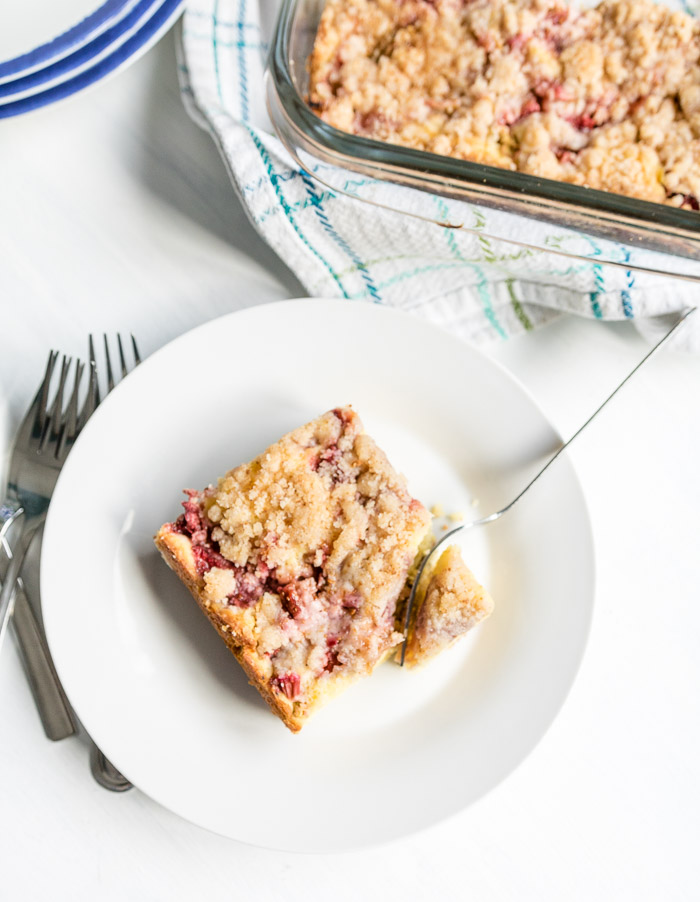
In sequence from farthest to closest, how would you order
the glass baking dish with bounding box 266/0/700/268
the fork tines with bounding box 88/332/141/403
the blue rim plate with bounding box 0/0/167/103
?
1. the fork tines with bounding box 88/332/141/403
2. the blue rim plate with bounding box 0/0/167/103
3. the glass baking dish with bounding box 266/0/700/268

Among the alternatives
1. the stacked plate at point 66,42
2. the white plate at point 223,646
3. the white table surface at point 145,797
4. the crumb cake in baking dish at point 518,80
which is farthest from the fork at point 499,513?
the stacked plate at point 66,42

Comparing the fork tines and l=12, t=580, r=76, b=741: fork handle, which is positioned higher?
the fork tines

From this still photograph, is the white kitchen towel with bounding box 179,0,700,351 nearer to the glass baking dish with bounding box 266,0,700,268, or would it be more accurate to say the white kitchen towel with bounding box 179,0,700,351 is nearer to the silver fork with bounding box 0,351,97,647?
the glass baking dish with bounding box 266,0,700,268

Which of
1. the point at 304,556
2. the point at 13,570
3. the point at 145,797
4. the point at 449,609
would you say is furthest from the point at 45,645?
the point at 449,609

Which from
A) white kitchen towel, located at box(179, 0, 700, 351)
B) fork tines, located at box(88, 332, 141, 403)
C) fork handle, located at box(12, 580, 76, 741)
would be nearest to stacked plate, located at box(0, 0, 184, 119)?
white kitchen towel, located at box(179, 0, 700, 351)

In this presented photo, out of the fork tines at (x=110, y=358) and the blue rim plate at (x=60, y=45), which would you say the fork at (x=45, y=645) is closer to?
the fork tines at (x=110, y=358)

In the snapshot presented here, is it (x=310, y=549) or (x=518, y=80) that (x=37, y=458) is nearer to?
(x=310, y=549)

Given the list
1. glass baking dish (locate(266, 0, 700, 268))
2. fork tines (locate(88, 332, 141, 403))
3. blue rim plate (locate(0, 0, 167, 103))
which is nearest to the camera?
glass baking dish (locate(266, 0, 700, 268))
